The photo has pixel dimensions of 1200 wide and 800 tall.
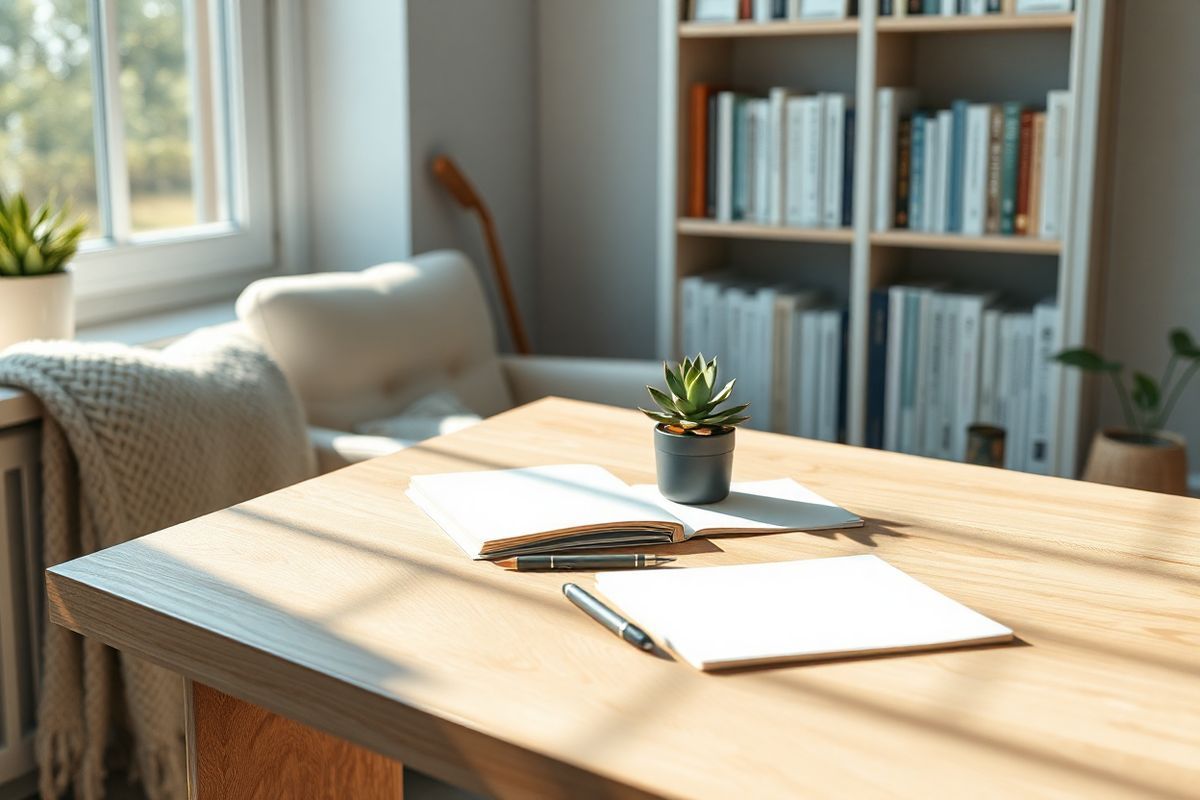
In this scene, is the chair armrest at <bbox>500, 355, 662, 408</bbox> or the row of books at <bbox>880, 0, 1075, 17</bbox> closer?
the row of books at <bbox>880, 0, 1075, 17</bbox>

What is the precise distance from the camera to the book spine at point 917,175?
2.70m

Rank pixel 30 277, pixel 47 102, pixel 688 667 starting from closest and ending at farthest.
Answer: pixel 688 667 < pixel 30 277 < pixel 47 102

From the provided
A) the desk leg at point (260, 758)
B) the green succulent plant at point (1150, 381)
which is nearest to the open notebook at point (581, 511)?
the desk leg at point (260, 758)

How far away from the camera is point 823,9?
2.71 metres

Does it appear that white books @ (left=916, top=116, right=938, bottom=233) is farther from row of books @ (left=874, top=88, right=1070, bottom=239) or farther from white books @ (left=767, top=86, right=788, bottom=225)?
white books @ (left=767, top=86, right=788, bottom=225)

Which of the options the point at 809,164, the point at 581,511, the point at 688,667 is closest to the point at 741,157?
the point at 809,164

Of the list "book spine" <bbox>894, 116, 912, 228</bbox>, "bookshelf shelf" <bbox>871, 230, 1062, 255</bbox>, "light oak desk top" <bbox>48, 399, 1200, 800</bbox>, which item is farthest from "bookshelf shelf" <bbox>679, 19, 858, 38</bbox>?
"light oak desk top" <bbox>48, 399, 1200, 800</bbox>

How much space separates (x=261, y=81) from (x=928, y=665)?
244 centimetres

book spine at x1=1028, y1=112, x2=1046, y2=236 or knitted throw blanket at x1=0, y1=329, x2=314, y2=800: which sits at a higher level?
book spine at x1=1028, y1=112, x2=1046, y2=236

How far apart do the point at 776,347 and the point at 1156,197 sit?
93 centimetres

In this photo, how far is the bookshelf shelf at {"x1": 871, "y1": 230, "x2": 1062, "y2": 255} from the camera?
257 centimetres

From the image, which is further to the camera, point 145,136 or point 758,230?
point 758,230

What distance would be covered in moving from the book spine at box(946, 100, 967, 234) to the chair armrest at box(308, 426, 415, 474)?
1.33 meters

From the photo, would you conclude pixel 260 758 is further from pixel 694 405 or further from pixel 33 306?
pixel 33 306
